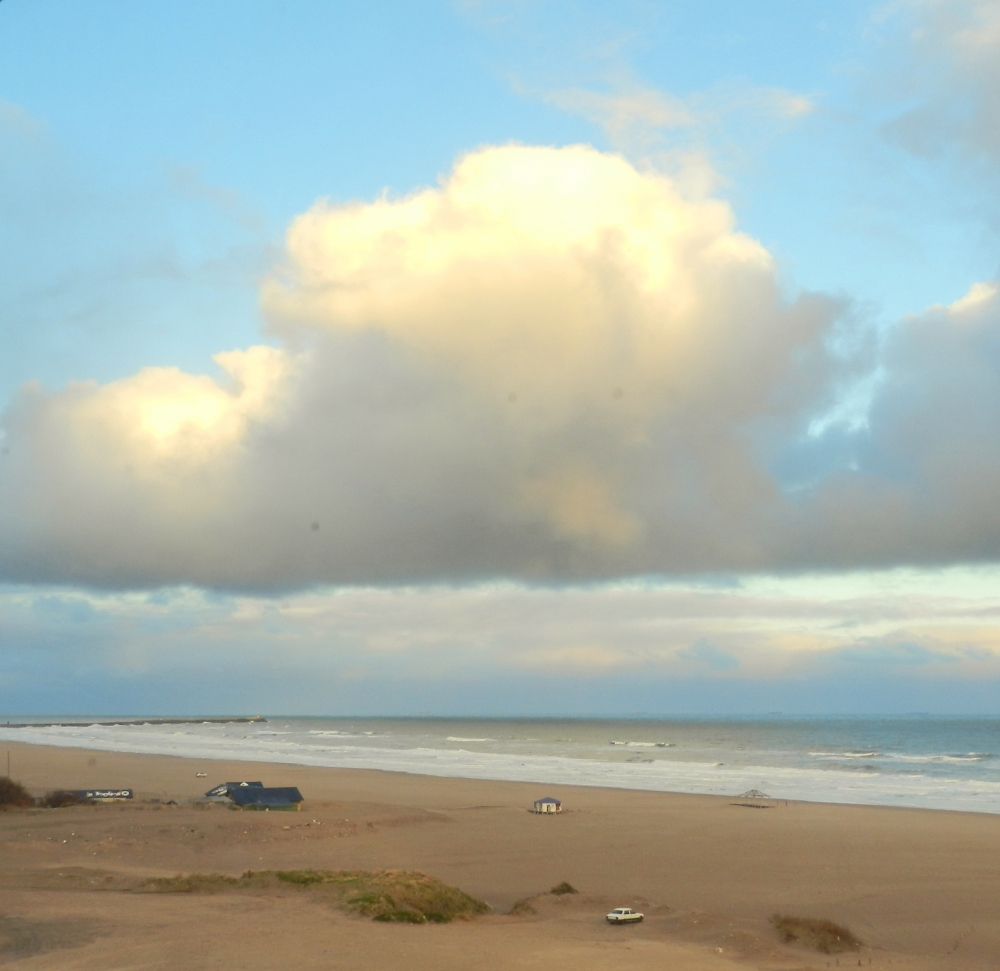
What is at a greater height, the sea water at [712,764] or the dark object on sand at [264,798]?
the dark object on sand at [264,798]

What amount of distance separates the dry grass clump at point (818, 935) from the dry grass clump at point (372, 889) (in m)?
6.40

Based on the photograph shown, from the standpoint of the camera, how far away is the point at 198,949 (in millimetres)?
17250

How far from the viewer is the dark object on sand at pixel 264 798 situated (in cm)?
3941

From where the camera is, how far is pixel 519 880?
27219 millimetres

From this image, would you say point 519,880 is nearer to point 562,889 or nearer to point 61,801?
point 562,889

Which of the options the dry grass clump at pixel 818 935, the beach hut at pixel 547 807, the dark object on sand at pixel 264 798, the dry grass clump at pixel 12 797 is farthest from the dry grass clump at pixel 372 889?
the dry grass clump at pixel 12 797

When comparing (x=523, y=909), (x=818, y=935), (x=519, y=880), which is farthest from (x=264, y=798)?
(x=818, y=935)

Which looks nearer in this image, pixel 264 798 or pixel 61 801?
pixel 264 798

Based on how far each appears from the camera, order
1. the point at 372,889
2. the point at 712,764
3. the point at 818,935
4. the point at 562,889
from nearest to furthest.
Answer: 1. the point at 818,935
2. the point at 372,889
3. the point at 562,889
4. the point at 712,764

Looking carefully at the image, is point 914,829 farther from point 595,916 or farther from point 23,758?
point 23,758

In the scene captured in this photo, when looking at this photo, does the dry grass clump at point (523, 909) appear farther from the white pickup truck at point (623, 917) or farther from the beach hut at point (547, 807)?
the beach hut at point (547, 807)

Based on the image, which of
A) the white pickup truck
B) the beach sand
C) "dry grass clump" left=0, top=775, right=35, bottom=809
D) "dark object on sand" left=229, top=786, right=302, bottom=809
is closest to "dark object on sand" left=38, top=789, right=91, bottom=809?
"dry grass clump" left=0, top=775, right=35, bottom=809

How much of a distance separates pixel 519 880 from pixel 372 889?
21.4ft

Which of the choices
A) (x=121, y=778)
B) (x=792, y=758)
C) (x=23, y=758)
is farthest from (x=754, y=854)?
(x=23, y=758)
